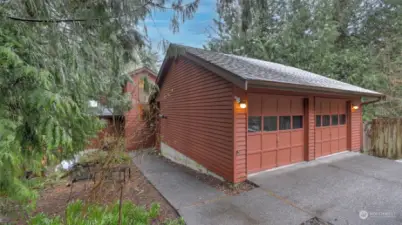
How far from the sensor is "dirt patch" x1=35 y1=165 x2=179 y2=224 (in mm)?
4125

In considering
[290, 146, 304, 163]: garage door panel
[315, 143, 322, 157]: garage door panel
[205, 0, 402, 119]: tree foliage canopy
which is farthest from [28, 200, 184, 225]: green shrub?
[205, 0, 402, 119]: tree foliage canopy

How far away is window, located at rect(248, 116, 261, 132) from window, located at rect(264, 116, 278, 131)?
0.28m

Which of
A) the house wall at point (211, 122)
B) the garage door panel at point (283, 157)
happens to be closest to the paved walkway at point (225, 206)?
the house wall at point (211, 122)

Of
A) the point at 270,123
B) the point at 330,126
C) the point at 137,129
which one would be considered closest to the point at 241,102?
the point at 270,123

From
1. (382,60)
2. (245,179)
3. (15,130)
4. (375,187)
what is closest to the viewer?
(15,130)

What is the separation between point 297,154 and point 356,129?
3.92m

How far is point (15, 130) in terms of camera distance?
1791mm

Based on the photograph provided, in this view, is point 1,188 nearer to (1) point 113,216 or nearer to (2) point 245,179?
(1) point 113,216

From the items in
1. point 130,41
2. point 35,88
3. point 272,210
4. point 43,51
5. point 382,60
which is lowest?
point 272,210

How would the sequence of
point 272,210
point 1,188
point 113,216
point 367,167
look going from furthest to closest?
point 367,167 → point 272,210 → point 113,216 → point 1,188

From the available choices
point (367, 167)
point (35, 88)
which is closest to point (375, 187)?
point (367, 167)

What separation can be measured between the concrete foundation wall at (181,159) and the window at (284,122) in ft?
8.04

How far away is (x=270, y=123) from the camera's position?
239 inches

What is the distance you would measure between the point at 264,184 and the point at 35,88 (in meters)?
4.91
